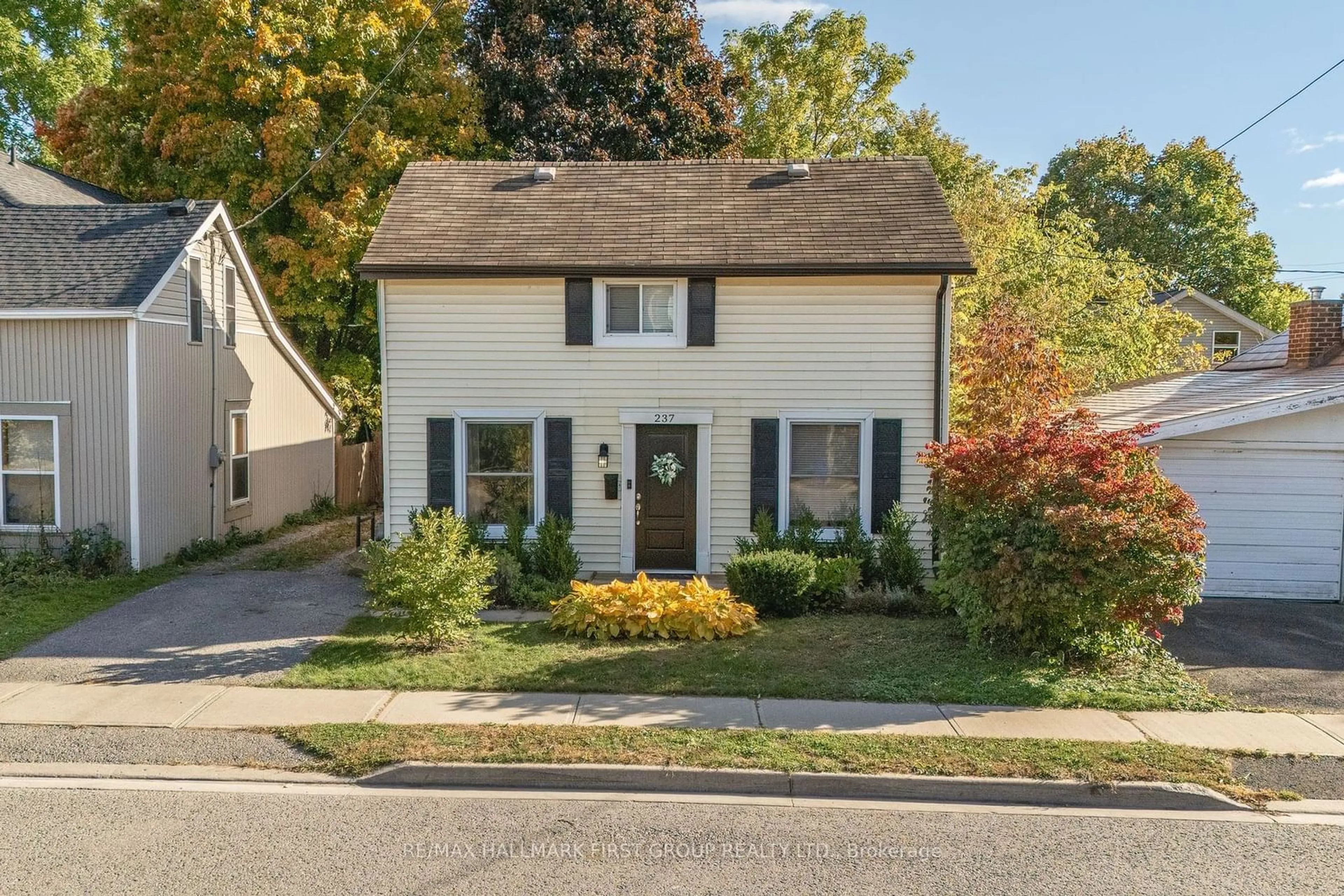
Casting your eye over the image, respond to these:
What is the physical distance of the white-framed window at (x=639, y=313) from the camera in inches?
495

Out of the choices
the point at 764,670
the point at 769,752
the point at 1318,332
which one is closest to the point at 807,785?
the point at 769,752

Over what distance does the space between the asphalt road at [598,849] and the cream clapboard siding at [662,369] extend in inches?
268

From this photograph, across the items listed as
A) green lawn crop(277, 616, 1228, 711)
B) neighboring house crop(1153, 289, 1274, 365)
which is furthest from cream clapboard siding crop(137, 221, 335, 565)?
neighboring house crop(1153, 289, 1274, 365)

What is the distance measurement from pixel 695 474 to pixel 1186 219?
33.8 meters

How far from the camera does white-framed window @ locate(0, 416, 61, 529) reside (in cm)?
1300

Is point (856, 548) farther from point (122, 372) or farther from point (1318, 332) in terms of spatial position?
point (122, 372)

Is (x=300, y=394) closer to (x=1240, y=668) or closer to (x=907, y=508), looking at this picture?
(x=907, y=508)

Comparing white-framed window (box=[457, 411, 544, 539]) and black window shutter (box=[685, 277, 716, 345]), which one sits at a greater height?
black window shutter (box=[685, 277, 716, 345])

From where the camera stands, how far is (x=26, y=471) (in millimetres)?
13031

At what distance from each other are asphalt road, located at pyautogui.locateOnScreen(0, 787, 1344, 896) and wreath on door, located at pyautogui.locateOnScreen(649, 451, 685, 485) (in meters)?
6.69

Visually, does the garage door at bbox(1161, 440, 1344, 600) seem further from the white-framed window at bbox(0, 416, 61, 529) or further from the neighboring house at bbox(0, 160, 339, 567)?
the white-framed window at bbox(0, 416, 61, 529)

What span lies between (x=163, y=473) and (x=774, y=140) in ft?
59.4

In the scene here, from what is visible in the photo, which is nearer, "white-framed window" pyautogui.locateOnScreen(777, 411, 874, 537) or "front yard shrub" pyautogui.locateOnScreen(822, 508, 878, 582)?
"front yard shrub" pyautogui.locateOnScreen(822, 508, 878, 582)

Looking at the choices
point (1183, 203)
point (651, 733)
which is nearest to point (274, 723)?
point (651, 733)
